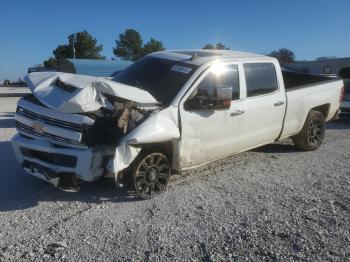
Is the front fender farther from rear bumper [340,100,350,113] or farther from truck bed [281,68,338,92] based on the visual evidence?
rear bumper [340,100,350,113]

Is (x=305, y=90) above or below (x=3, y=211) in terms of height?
above

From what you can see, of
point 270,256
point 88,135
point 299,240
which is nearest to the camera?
point 270,256

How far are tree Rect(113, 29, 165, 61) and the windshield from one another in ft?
185

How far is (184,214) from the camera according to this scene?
4.59 metres

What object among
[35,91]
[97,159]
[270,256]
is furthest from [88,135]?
[270,256]

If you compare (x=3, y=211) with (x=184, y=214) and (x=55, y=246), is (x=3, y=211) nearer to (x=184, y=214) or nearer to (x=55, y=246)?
(x=55, y=246)

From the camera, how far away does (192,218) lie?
14.7 feet

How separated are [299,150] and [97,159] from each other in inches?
191

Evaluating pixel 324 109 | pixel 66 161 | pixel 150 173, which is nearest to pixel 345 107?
pixel 324 109

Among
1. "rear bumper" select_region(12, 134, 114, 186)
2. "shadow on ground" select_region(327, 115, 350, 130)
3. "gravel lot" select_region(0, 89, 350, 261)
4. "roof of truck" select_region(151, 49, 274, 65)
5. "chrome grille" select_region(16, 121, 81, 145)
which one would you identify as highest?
"roof of truck" select_region(151, 49, 274, 65)

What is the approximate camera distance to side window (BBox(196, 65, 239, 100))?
546cm

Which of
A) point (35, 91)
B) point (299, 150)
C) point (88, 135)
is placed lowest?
point (299, 150)

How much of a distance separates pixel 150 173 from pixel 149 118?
742mm

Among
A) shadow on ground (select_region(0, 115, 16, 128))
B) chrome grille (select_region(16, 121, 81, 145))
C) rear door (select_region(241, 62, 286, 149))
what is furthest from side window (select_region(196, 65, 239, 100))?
shadow on ground (select_region(0, 115, 16, 128))
